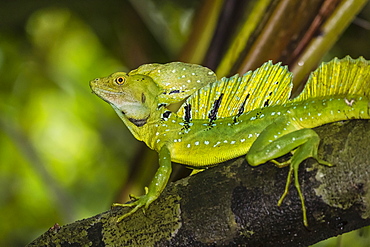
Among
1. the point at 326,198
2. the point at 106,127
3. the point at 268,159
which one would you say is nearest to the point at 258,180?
the point at 268,159

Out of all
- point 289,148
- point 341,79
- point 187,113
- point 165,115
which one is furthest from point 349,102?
point 165,115

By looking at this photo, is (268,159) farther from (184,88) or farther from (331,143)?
(184,88)

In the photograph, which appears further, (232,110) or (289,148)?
(232,110)

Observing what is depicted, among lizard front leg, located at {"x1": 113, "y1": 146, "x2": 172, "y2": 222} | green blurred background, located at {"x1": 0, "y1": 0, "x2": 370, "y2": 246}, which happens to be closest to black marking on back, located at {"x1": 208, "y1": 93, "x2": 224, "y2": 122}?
lizard front leg, located at {"x1": 113, "y1": 146, "x2": 172, "y2": 222}

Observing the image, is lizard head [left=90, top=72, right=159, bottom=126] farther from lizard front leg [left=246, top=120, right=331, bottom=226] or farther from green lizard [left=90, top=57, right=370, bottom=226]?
lizard front leg [left=246, top=120, right=331, bottom=226]

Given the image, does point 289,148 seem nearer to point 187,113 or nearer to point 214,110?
point 214,110

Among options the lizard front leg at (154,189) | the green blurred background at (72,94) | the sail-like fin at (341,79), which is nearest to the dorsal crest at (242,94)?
the sail-like fin at (341,79)
